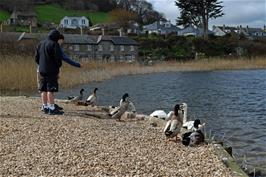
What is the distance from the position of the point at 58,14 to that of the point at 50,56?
114 meters

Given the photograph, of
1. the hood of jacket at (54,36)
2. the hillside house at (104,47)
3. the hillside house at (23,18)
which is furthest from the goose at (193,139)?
the hillside house at (23,18)

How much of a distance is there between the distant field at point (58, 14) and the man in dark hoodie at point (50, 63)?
105 meters

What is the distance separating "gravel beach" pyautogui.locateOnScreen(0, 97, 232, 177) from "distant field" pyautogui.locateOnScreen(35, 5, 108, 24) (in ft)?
351

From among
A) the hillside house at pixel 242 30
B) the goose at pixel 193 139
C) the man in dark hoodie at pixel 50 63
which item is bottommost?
the goose at pixel 193 139

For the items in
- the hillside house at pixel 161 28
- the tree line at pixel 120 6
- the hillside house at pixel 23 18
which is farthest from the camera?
the tree line at pixel 120 6

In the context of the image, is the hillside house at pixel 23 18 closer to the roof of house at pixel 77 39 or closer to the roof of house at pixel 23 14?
the roof of house at pixel 23 14

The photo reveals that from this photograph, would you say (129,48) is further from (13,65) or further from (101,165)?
(101,165)

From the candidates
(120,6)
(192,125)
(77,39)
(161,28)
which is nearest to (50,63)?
(192,125)

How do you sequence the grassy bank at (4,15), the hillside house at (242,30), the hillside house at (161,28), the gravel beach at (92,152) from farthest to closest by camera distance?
the hillside house at (242,30)
the hillside house at (161,28)
the grassy bank at (4,15)
the gravel beach at (92,152)

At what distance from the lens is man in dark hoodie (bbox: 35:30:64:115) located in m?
12.4

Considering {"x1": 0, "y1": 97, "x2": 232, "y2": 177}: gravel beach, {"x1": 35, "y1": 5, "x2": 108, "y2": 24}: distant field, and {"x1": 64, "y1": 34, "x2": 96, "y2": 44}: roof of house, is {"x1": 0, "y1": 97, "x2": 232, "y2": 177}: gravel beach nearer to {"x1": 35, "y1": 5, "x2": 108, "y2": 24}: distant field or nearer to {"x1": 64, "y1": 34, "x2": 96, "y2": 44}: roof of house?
{"x1": 64, "y1": 34, "x2": 96, "y2": 44}: roof of house

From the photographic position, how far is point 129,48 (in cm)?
8712

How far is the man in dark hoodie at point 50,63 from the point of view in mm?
12438

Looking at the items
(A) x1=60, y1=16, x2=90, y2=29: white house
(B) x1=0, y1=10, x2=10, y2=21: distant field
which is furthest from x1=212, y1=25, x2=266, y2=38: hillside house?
(B) x1=0, y1=10, x2=10, y2=21: distant field
